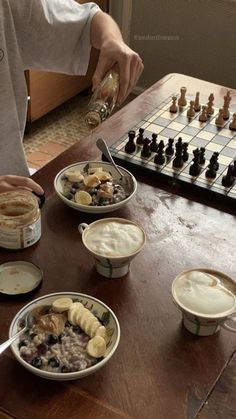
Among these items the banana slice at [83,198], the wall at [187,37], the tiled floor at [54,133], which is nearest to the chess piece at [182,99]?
the banana slice at [83,198]

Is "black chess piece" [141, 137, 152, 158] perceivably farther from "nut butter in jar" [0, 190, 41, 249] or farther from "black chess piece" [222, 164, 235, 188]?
"nut butter in jar" [0, 190, 41, 249]

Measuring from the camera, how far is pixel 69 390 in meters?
0.89

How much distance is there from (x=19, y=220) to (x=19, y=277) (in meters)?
0.13

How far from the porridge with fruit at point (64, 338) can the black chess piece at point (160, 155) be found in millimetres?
583

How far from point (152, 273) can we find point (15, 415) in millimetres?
411

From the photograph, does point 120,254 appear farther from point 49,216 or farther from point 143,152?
point 143,152

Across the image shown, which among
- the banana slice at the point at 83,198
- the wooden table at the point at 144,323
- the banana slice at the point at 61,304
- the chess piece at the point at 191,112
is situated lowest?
the wooden table at the point at 144,323

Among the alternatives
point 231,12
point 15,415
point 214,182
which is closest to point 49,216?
point 214,182

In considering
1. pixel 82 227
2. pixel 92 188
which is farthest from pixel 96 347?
pixel 92 188

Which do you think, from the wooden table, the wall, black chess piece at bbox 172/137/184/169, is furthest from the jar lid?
the wall

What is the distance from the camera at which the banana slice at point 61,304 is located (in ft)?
3.21

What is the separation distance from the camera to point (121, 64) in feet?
4.46

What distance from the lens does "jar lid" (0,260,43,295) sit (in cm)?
107

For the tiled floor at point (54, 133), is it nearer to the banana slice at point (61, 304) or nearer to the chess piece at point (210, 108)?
the chess piece at point (210, 108)
